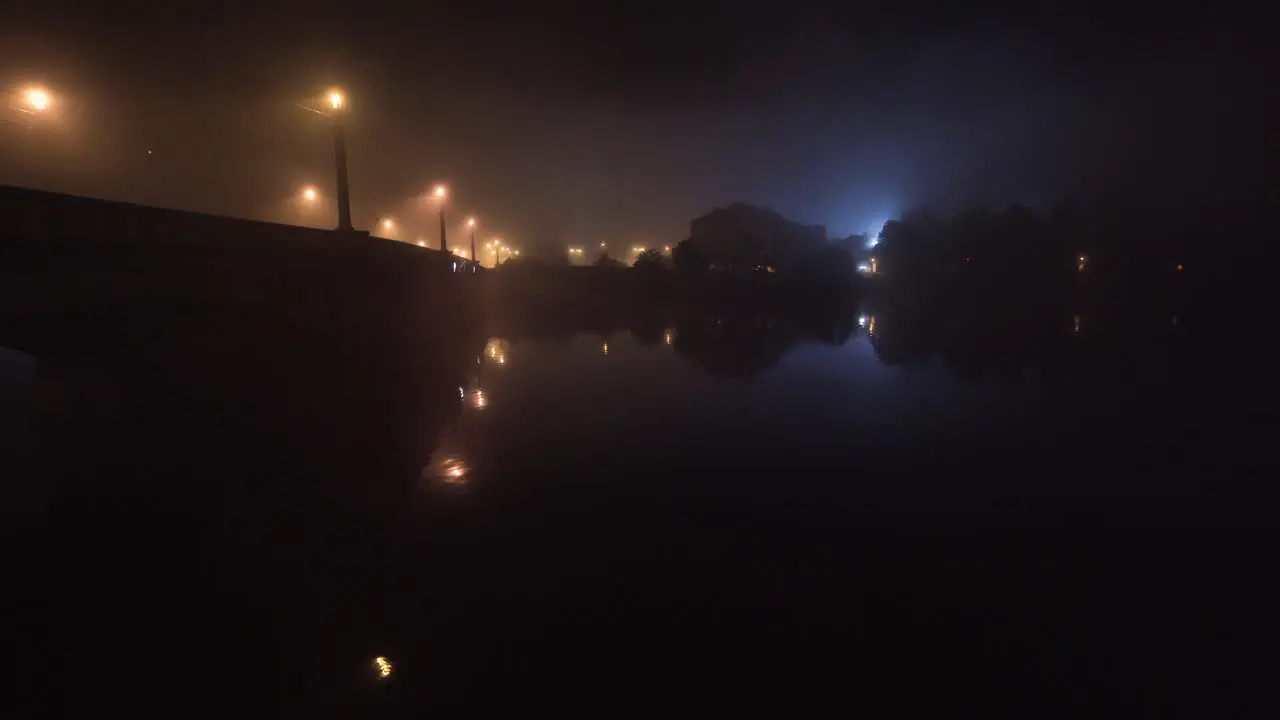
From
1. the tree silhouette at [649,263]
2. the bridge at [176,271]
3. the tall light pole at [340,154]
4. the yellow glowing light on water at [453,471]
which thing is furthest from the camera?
the tree silhouette at [649,263]

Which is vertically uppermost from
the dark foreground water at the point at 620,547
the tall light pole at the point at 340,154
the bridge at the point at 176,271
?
the tall light pole at the point at 340,154

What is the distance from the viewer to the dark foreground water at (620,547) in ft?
14.1

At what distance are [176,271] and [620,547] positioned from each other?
40.6 feet

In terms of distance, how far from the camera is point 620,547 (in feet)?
20.5

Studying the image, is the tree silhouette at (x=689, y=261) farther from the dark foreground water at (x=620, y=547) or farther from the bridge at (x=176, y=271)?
the dark foreground water at (x=620, y=547)

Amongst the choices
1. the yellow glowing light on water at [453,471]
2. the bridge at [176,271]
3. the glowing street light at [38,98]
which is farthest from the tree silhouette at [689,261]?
the yellow glowing light on water at [453,471]

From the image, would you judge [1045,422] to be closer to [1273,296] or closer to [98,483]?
[98,483]

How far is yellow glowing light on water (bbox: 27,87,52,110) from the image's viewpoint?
21.8 m

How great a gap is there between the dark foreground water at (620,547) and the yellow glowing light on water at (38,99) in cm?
1533

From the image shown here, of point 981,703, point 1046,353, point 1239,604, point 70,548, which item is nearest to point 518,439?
point 70,548

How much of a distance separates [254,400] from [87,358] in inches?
116

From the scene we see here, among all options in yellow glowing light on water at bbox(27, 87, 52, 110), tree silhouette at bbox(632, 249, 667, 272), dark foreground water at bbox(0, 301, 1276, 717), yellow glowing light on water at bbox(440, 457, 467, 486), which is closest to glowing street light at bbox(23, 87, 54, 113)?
yellow glowing light on water at bbox(27, 87, 52, 110)

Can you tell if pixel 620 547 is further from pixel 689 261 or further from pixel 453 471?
pixel 689 261

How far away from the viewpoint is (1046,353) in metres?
20.0
